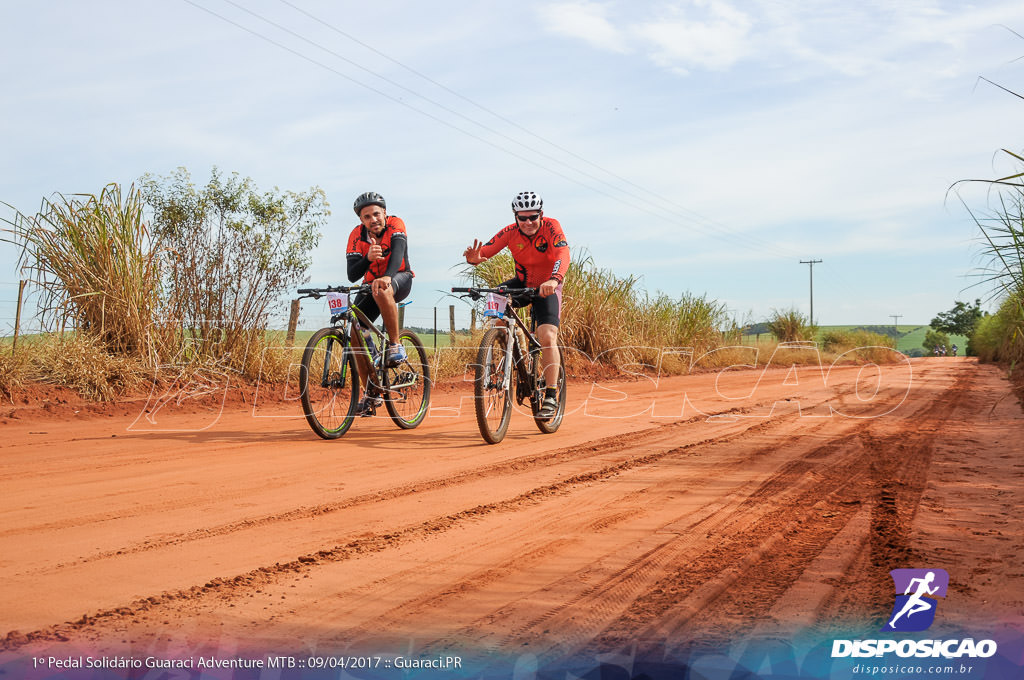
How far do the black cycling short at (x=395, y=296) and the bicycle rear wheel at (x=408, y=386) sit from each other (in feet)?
1.34

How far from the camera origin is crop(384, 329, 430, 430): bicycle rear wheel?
7.60 metres

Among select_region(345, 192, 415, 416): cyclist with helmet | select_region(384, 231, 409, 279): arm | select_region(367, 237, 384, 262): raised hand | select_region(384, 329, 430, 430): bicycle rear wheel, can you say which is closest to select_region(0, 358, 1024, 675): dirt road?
select_region(384, 329, 430, 430): bicycle rear wheel

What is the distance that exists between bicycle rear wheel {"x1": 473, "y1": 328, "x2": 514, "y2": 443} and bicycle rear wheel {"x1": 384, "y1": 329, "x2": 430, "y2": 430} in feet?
3.14

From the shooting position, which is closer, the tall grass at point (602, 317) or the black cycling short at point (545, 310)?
the black cycling short at point (545, 310)

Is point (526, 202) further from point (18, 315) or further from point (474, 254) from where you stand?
point (18, 315)

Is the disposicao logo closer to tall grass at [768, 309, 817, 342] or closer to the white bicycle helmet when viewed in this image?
the white bicycle helmet

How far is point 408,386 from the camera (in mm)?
7762

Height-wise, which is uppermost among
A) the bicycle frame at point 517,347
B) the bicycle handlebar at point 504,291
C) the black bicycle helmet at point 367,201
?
the black bicycle helmet at point 367,201

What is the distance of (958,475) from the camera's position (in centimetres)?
524

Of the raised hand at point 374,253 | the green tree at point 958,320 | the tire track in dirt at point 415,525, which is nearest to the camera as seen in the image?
the tire track in dirt at point 415,525

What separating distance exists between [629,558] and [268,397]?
8.13 meters

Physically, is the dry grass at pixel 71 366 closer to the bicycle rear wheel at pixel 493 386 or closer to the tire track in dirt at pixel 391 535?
the bicycle rear wheel at pixel 493 386

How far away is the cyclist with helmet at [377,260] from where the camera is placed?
7.29 meters

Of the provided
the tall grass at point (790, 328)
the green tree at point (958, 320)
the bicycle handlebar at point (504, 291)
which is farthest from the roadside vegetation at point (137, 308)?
the green tree at point (958, 320)
